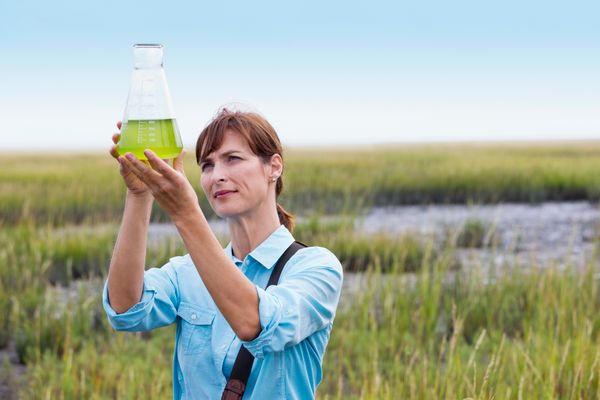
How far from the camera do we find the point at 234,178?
1909 millimetres

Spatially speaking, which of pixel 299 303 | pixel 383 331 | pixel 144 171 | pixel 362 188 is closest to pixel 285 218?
pixel 299 303

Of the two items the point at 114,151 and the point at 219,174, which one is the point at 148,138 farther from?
the point at 219,174

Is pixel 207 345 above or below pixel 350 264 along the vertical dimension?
above

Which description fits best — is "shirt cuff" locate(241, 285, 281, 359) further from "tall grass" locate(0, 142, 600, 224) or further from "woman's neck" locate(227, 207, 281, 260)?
"tall grass" locate(0, 142, 600, 224)

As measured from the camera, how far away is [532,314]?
577cm

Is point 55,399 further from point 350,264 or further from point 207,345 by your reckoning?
point 350,264

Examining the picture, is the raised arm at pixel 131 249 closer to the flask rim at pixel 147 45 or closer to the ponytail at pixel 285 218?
the flask rim at pixel 147 45

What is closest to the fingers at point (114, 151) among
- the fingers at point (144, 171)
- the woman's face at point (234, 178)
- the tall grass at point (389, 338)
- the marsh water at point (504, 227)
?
the fingers at point (144, 171)

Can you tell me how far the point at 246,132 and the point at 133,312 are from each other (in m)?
0.56

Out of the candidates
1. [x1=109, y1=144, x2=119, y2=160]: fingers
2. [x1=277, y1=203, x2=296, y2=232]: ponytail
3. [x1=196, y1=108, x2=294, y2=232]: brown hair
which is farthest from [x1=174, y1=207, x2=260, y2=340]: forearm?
[x1=277, y1=203, x2=296, y2=232]: ponytail

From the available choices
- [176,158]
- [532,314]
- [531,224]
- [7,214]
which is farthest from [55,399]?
[531,224]

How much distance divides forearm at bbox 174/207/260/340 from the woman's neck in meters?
0.36

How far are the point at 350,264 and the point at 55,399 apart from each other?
15.6 ft

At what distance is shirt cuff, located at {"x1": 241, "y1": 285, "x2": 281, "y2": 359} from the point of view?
1712 mm
